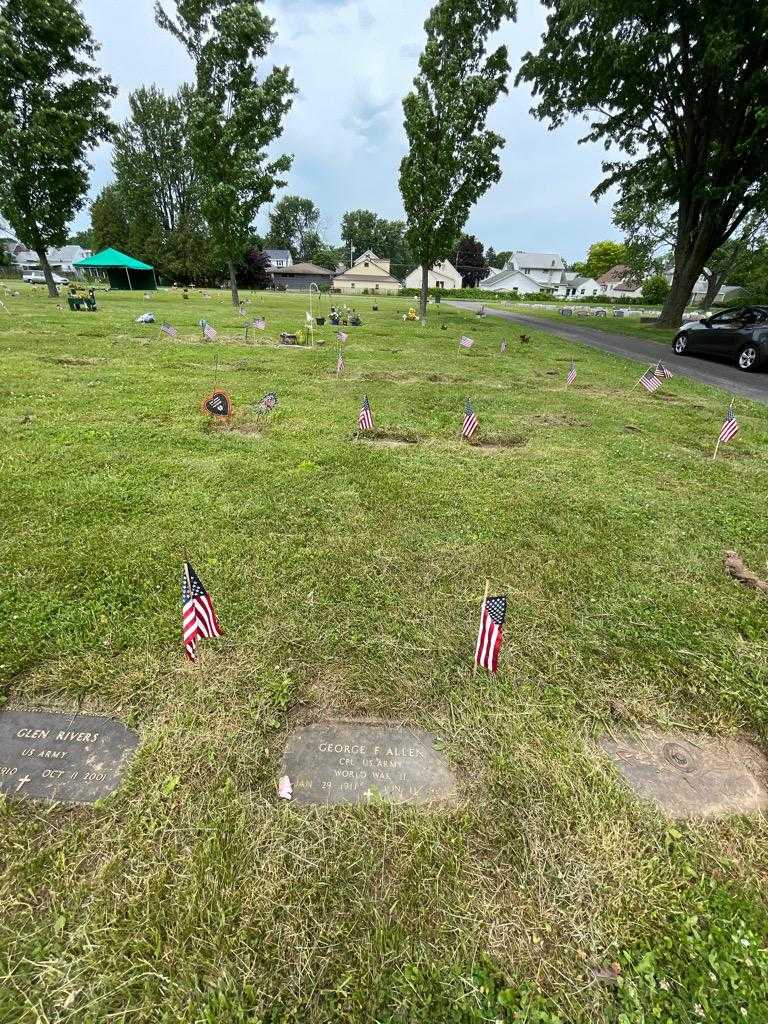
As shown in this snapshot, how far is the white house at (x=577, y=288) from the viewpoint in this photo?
82.8 meters

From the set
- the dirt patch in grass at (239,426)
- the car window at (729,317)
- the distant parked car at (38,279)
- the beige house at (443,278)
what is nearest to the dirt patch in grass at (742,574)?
the dirt patch in grass at (239,426)

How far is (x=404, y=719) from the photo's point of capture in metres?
2.26

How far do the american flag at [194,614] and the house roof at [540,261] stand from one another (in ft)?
359

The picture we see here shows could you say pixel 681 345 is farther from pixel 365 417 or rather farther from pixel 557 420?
pixel 365 417

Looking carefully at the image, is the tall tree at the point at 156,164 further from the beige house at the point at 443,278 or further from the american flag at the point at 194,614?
the american flag at the point at 194,614

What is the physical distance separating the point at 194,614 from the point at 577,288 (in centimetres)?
10082

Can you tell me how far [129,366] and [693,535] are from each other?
10119 millimetres

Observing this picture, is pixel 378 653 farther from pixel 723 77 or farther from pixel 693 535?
pixel 723 77

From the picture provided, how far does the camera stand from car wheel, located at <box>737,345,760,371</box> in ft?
37.7

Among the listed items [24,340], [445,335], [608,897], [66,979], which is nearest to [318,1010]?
[66,979]

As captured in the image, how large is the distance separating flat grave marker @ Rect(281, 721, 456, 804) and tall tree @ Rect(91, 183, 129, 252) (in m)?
63.0

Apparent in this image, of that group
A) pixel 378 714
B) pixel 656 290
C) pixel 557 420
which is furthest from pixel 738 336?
pixel 656 290

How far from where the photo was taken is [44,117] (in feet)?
68.7

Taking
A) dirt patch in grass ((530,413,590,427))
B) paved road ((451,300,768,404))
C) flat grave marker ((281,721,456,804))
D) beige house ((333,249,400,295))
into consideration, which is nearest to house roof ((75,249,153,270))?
paved road ((451,300,768,404))
